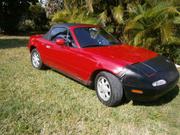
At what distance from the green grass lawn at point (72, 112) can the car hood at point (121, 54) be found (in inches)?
35.6

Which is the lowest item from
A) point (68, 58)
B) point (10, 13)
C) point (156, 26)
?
point (68, 58)

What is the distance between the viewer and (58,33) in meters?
6.58

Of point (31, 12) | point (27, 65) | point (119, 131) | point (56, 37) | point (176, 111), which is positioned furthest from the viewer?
point (31, 12)

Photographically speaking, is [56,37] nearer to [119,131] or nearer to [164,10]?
[119,131]

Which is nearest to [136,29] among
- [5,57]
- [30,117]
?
[5,57]

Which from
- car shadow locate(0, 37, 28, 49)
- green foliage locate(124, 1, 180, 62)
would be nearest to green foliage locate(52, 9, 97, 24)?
green foliage locate(124, 1, 180, 62)

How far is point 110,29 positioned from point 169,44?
8.67ft

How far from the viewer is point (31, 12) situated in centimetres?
2320

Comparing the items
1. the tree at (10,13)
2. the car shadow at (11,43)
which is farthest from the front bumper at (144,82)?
the tree at (10,13)

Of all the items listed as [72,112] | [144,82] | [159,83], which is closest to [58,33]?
[72,112]

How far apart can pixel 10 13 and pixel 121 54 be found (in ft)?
52.1

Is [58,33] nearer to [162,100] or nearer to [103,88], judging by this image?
[103,88]

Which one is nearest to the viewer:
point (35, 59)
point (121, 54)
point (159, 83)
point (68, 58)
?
point (159, 83)

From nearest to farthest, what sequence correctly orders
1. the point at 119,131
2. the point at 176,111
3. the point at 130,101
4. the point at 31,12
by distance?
1. the point at 119,131
2. the point at 176,111
3. the point at 130,101
4. the point at 31,12
